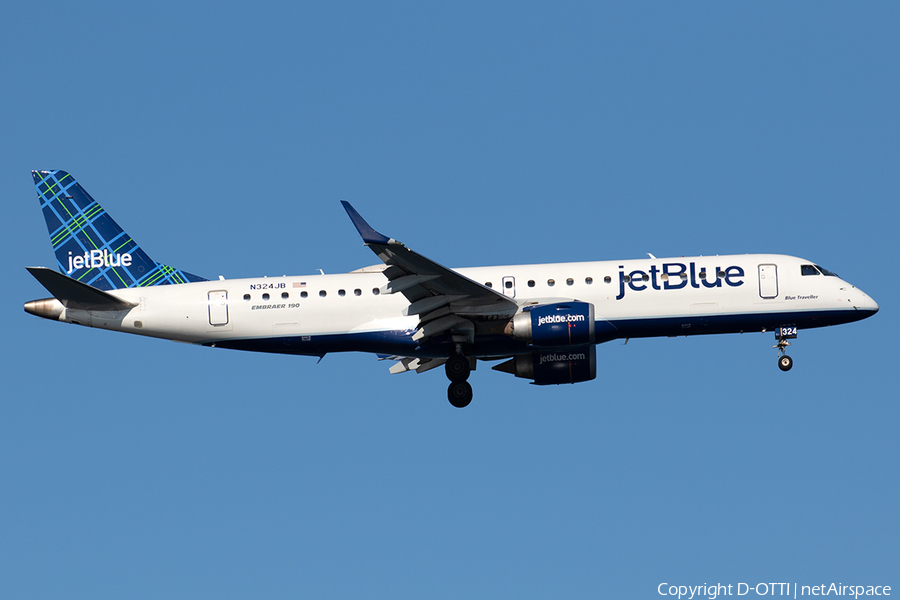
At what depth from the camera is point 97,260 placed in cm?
3747

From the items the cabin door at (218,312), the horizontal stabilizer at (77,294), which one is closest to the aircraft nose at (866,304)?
the cabin door at (218,312)

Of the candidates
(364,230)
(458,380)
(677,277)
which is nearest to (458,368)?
(458,380)

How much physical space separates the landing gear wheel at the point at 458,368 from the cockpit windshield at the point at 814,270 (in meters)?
12.2

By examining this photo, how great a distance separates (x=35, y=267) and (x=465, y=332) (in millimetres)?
13690

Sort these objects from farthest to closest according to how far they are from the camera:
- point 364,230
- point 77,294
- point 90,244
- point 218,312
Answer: point 90,244
point 218,312
point 77,294
point 364,230

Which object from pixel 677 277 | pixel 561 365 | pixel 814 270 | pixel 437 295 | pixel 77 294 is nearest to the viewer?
pixel 437 295

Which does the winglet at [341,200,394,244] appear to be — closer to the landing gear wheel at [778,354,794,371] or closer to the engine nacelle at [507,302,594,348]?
the engine nacelle at [507,302,594,348]

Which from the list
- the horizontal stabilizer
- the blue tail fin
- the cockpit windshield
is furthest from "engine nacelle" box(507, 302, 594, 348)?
the horizontal stabilizer

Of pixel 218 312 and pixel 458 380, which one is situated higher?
pixel 218 312

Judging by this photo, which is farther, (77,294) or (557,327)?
(77,294)

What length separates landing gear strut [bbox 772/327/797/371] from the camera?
36.0 meters

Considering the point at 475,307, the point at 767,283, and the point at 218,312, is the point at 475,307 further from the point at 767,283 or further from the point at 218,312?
the point at 767,283

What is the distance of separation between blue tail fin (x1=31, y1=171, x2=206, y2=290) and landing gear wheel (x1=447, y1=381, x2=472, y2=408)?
10.2m

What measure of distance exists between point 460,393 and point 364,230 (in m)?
7.97
